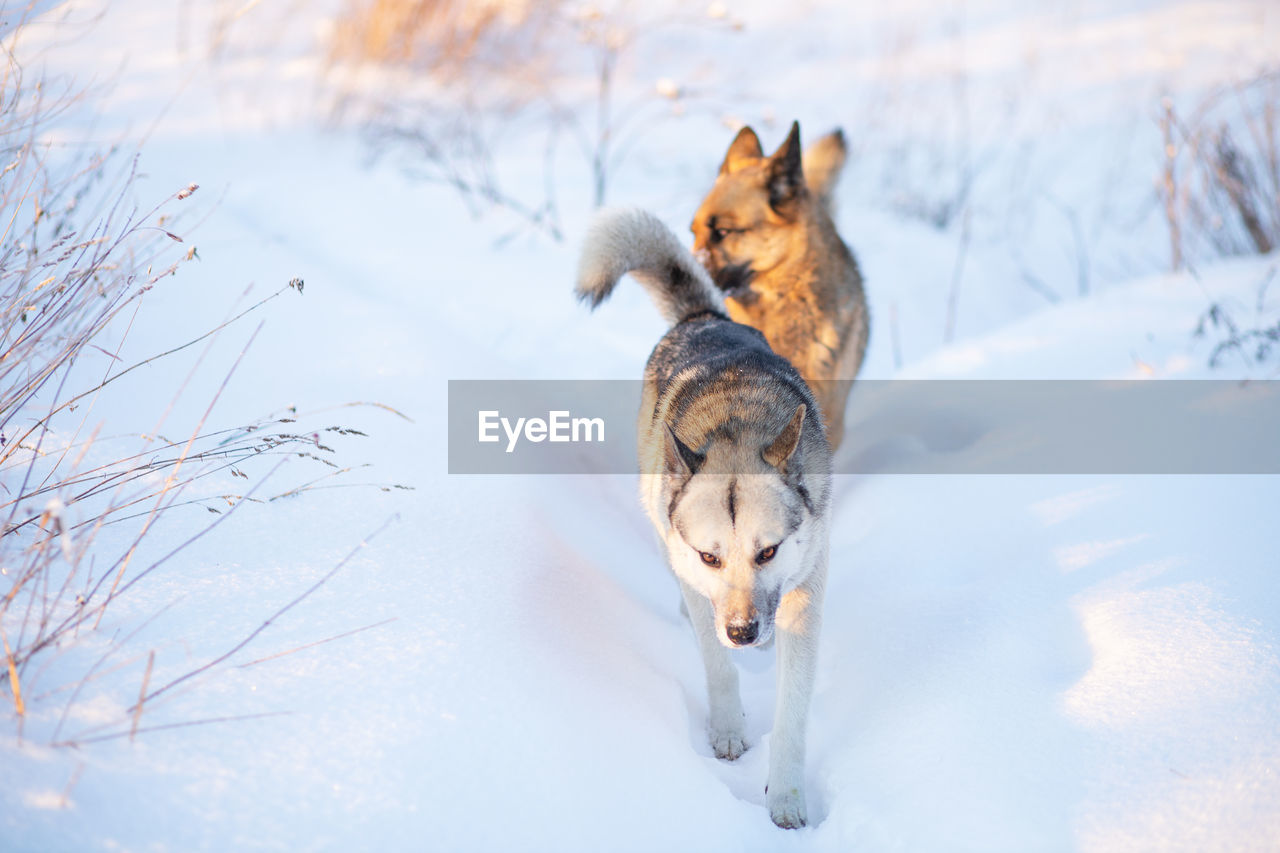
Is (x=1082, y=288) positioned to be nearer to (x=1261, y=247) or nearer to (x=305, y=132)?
(x=1261, y=247)

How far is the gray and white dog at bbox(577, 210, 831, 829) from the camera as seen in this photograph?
1954mm

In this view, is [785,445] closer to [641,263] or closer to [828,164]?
[641,263]

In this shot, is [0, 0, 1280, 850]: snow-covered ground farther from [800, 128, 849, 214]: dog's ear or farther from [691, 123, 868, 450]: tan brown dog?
[800, 128, 849, 214]: dog's ear

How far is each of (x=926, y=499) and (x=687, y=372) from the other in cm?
99

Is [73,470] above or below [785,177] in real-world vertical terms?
below

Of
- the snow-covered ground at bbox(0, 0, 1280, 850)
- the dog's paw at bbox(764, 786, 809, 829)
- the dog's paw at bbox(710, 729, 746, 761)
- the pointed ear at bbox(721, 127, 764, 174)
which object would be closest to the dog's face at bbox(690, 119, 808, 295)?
the pointed ear at bbox(721, 127, 764, 174)

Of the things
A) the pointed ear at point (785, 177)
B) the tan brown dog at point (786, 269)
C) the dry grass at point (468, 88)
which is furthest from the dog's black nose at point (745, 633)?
the dry grass at point (468, 88)

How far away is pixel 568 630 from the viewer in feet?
6.95

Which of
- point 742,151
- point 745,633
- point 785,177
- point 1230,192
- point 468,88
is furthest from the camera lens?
point 468,88

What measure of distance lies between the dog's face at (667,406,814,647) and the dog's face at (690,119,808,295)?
5.10 feet

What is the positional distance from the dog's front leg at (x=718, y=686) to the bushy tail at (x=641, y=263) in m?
1.07

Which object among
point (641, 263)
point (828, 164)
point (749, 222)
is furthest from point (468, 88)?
point (641, 263)

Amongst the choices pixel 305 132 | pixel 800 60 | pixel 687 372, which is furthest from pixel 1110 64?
pixel 687 372

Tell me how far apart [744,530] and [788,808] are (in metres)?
0.63
